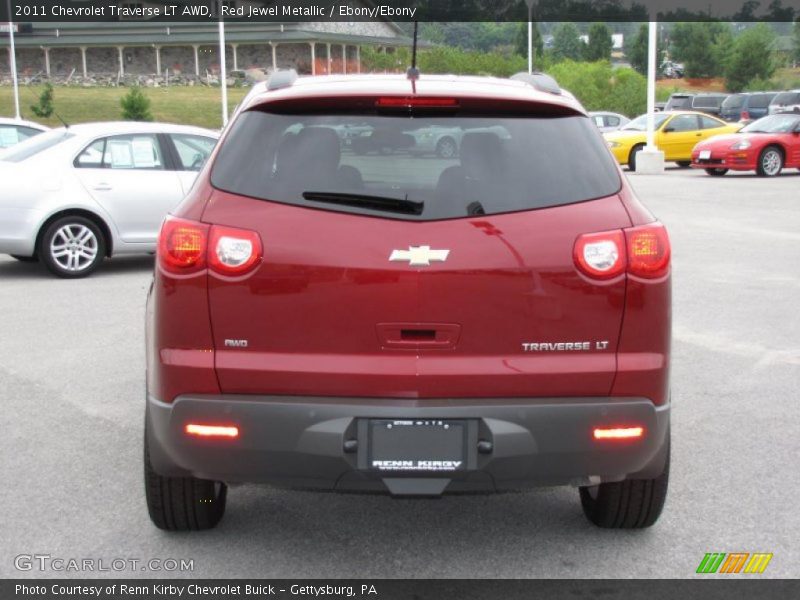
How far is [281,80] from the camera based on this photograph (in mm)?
4297

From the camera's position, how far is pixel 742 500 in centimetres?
490

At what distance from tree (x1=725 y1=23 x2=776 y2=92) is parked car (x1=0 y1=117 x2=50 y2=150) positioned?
82228mm

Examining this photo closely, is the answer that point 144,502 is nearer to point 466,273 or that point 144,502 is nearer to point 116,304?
point 466,273

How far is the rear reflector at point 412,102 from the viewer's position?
12.9 feet

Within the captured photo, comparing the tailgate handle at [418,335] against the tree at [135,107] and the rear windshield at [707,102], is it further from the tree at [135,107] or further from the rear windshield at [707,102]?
the tree at [135,107]

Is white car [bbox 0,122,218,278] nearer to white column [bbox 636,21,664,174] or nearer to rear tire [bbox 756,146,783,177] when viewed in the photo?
rear tire [bbox 756,146,783,177]

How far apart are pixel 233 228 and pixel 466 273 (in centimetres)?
78

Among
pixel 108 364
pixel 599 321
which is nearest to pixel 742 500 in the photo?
pixel 599 321

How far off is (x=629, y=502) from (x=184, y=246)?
1.97 metres

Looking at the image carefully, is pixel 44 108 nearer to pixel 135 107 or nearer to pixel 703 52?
pixel 135 107

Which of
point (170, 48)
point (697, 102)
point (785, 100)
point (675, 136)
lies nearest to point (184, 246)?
point (675, 136)

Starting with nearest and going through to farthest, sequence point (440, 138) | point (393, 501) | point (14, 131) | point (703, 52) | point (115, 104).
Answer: point (440, 138) → point (393, 501) → point (14, 131) → point (115, 104) → point (703, 52)

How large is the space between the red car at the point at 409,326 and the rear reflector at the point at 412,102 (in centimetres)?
20

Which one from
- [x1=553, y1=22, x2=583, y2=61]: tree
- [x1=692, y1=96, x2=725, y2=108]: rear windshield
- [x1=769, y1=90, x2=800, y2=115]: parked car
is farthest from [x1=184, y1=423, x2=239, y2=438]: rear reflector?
[x1=553, y1=22, x2=583, y2=61]: tree
